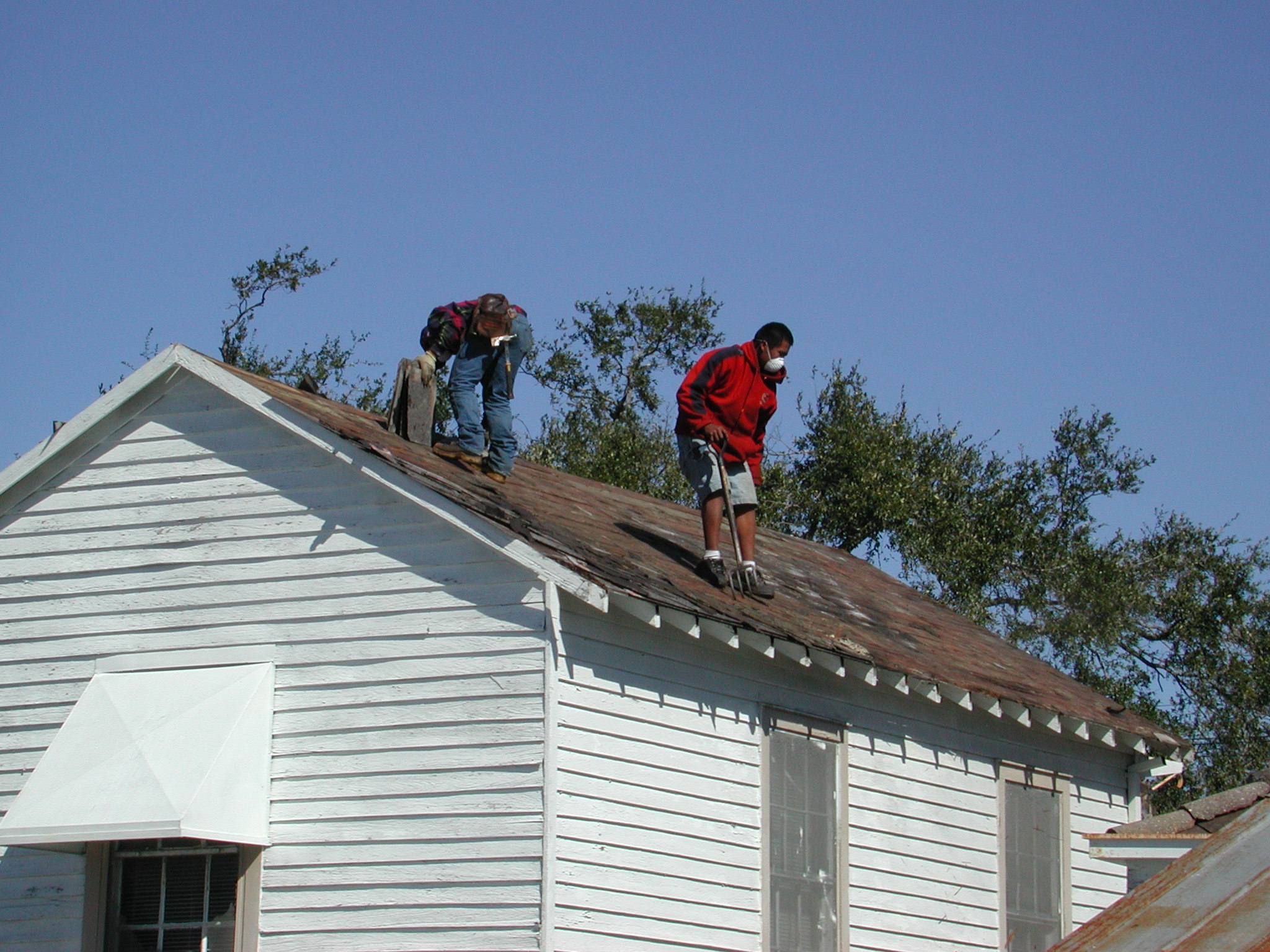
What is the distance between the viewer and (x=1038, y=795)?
13.9 meters

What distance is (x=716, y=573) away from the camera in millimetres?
11797

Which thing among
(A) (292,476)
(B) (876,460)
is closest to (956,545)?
(B) (876,460)

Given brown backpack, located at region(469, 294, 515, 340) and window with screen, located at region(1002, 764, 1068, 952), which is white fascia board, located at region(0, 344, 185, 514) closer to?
brown backpack, located at region(469, 294, 515, 340)

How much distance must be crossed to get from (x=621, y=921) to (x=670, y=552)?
11.3 ft

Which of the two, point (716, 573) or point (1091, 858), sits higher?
point (716, 573)

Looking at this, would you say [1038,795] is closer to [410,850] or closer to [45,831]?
[410,850]

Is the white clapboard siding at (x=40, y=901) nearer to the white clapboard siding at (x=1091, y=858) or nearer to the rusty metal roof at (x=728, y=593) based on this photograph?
the rusty metal roof at (x=728, y=593)

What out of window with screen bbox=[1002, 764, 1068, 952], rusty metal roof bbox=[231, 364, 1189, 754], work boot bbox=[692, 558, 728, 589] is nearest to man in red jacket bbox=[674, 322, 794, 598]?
work boot bbox=[692, 558, 728, 589]

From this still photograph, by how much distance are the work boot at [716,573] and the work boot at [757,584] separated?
6.2 inches

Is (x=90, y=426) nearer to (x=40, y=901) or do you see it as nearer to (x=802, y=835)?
(x=40, y=901)

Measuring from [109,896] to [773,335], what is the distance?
5997mm

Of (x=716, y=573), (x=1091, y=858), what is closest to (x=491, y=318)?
(x=716, y=573)

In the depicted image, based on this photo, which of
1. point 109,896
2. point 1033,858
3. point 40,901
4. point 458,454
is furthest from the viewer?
point 1033,858

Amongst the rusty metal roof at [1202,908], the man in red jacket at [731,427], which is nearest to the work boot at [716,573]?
the man in red jacket at [731,427]
